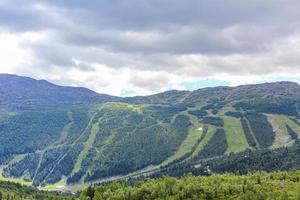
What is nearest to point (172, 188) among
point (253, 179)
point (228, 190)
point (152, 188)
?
point (152, 188)

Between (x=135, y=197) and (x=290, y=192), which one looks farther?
(x=135, y=197)

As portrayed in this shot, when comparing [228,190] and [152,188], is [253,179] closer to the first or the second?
[228,190]

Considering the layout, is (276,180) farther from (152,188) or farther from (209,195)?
(152,188)

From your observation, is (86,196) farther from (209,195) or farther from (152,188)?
(209,195)

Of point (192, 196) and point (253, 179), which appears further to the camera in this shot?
point (253, 179)

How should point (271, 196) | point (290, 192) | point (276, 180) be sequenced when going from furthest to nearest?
point (276, 180) < point (290, 192) < point (271, 196)

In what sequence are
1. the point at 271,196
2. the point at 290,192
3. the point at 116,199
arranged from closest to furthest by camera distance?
1. the point at 271,196
2. the point at 290,192
3. the point at 116,199

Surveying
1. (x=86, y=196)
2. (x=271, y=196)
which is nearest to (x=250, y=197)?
(x=271, y=196)

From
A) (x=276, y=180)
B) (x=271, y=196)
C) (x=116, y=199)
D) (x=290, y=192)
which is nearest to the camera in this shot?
(x=271, y=196)

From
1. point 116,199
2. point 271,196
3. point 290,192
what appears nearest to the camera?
point 271,196
